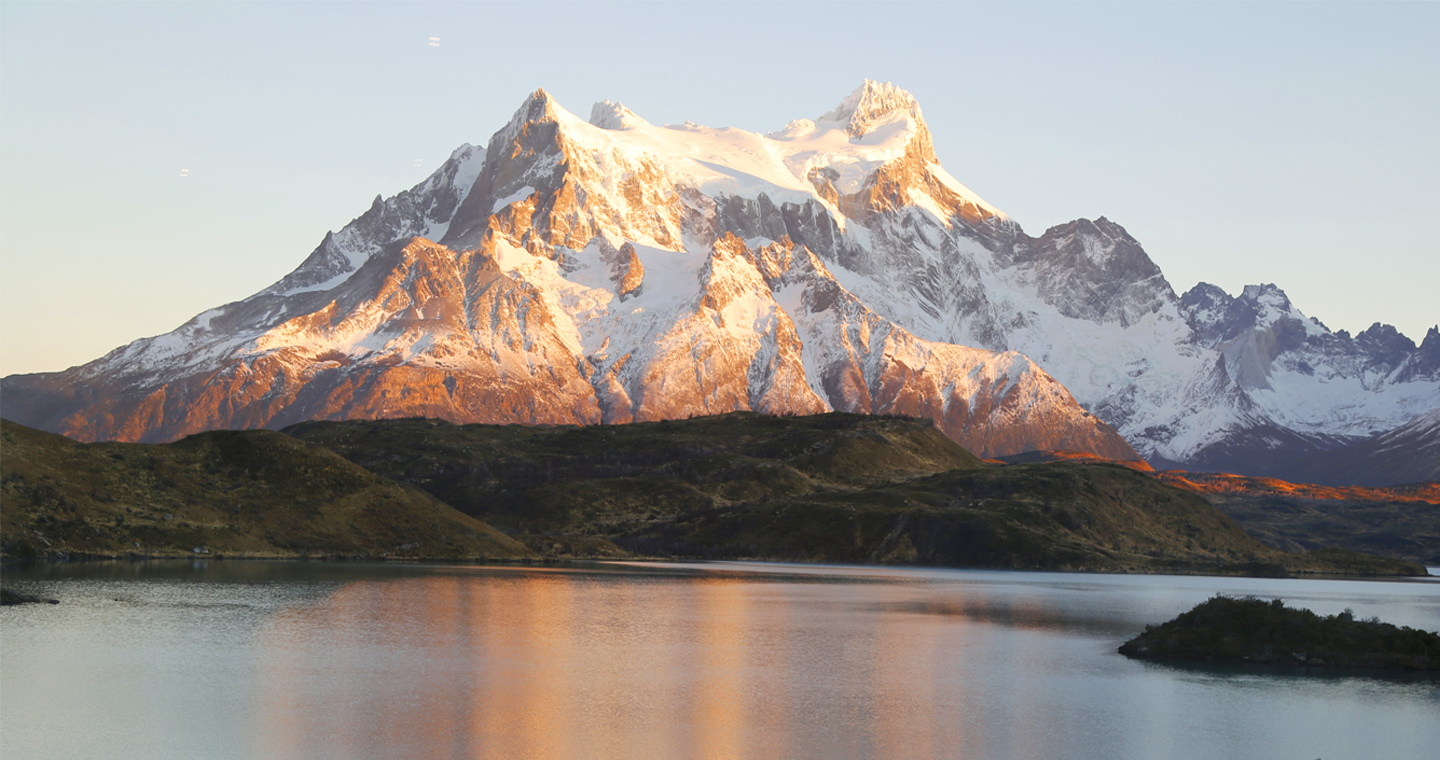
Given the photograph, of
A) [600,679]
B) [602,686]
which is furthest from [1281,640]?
[602,686]

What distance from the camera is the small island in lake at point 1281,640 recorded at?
10562 centimetres

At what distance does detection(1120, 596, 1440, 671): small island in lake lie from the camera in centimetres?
10562

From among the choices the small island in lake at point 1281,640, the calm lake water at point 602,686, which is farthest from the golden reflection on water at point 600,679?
the small island in lake at point 1281,640

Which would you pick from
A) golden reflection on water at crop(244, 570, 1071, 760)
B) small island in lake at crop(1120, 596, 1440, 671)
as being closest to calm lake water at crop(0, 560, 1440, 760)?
golden reflection on water at crop(244, 570, 1071, 760)

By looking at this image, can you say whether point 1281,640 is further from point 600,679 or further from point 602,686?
point 602,686

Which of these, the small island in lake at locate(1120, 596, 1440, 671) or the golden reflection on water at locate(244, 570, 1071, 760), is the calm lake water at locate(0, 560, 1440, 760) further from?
the small island in lake at locate(1120, 596, 1440, 671)

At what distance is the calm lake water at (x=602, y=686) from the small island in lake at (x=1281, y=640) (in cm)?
510

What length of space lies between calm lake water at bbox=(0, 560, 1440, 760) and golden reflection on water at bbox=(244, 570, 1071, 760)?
31 cm

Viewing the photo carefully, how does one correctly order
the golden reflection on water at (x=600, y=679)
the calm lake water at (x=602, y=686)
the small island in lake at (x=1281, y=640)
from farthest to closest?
1. the small island in lake at (x=1281, y=640)
2. the golden reflection on water at (x=600, y=679)
3. the calm lake water at (x=602, y=686)

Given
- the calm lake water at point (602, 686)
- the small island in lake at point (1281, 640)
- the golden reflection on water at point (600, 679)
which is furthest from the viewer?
the small island in lake at point (1281, 640)

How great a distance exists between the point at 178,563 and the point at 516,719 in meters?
118

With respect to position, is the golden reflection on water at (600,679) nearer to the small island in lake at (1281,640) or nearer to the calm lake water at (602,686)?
the calm lake water at (602,686)

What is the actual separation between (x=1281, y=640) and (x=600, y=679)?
192 ft

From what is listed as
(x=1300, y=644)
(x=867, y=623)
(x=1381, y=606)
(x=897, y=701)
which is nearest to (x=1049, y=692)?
(x=897, y=701)
